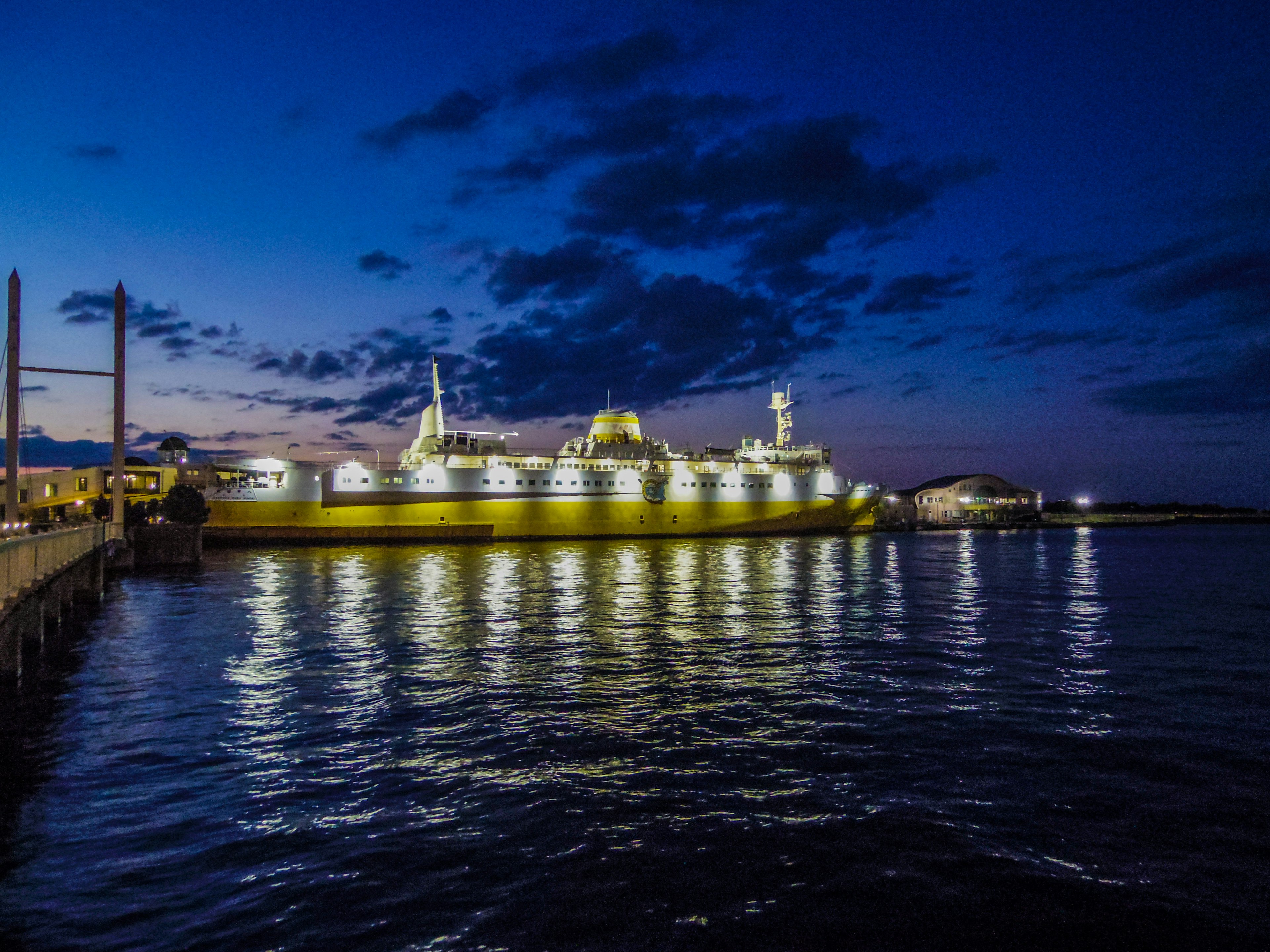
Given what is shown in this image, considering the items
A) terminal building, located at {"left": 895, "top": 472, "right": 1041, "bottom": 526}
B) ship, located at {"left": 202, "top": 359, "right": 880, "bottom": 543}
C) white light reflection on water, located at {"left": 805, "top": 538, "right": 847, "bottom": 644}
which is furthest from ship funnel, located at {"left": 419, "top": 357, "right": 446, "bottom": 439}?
terminal building, located at {"left": 895, "top": 472, "right": 1041, "bottom": 526}

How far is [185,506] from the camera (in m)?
56.2

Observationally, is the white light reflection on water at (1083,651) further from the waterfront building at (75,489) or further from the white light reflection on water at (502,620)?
the waterfront building at (75,489)

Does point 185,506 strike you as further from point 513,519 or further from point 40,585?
point 40,585

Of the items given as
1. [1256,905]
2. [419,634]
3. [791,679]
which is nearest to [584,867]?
[1256,905]

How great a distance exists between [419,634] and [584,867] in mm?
12707

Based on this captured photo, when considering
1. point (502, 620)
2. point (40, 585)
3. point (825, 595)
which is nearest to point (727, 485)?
point (825, 595)

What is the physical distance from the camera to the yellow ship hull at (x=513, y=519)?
→ 51.8 metres

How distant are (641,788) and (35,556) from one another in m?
14.3

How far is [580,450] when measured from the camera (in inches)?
2507

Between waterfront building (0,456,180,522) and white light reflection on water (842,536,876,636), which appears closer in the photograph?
white light reflection on water (842,536,876,636)

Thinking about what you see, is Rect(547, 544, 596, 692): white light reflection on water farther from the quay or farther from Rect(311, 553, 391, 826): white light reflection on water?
the quay

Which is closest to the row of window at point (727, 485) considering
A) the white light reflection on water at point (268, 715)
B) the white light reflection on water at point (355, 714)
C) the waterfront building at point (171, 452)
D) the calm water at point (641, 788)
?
the white light reflection on water at point (355, 714)

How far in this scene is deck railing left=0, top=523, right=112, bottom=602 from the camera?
39.8ft

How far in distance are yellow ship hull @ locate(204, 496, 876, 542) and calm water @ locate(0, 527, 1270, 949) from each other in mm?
34521
